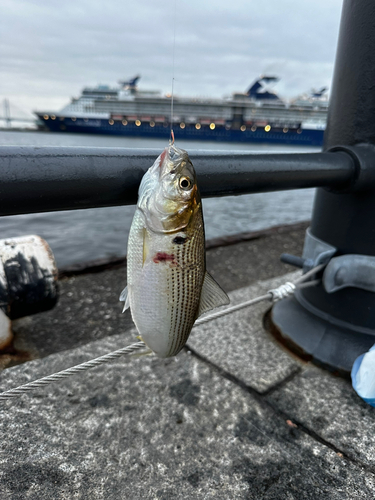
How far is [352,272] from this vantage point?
200 cm

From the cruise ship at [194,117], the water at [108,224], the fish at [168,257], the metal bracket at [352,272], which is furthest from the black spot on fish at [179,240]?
the cruise ship at [194,117]

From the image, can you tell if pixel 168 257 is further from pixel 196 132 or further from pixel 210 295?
pixel 196 132

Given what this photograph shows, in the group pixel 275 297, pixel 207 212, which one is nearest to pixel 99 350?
pixel 275 297

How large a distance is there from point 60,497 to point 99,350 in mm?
948

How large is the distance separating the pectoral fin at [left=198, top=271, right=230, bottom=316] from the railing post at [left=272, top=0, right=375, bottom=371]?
3.82 ft

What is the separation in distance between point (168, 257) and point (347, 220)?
152cm

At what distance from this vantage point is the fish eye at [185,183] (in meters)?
0.94

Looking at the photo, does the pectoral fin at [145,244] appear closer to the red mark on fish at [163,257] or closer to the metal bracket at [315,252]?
the red mark on fish at [163,257]

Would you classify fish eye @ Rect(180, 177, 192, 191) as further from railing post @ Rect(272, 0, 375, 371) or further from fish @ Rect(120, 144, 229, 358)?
railing post @ Rect(272, 0, 375, 371)

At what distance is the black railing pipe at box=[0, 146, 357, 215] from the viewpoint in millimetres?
914

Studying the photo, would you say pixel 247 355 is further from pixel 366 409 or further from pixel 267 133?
pixel 267 133

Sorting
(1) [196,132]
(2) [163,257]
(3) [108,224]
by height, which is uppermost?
(1) [196,132]

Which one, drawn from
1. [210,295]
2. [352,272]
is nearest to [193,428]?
[210,295]

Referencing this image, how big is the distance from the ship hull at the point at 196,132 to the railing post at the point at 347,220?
5475 cm
